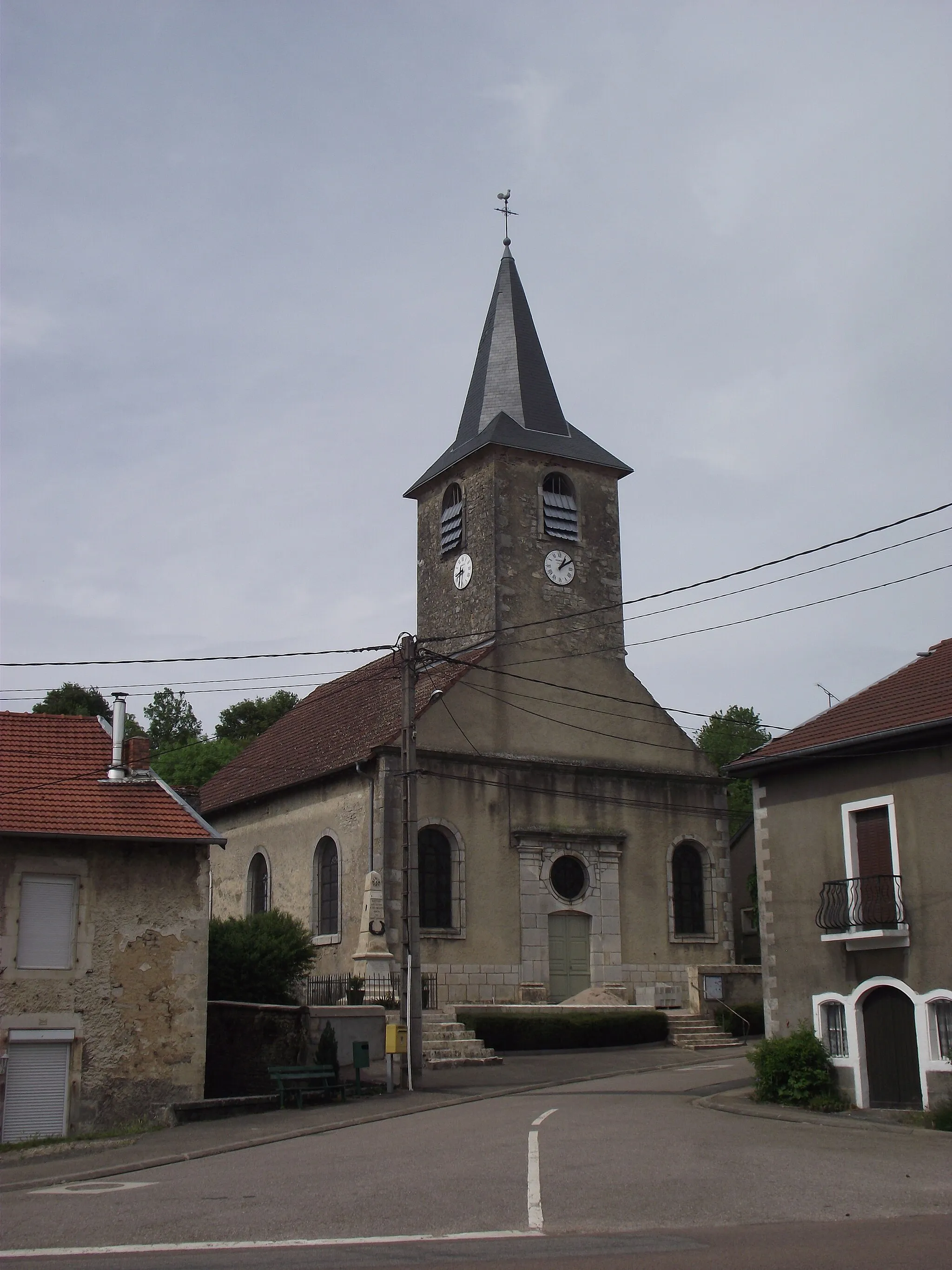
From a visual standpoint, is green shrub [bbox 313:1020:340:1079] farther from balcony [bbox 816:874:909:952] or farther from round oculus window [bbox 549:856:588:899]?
round oculus window [bbox 549:856:588:899]

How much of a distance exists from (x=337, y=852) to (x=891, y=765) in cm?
1402

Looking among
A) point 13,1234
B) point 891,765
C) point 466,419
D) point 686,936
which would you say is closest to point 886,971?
point 891,765

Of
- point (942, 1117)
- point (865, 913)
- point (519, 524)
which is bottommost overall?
point (942, 1117)

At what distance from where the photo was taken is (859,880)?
1750 centimetres

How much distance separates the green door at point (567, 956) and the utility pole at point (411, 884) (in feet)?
23.7

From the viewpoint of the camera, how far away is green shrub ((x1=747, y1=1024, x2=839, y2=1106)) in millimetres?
17484

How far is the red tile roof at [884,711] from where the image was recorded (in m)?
17.5

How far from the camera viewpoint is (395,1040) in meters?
19.3

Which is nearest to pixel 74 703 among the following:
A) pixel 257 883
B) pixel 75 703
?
pixel 75 703

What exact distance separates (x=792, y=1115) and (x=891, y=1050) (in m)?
1.57

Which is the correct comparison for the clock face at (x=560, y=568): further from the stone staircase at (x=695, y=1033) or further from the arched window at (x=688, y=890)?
the stone staircase at (x=695, y=1033)

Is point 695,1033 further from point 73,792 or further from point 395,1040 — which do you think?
point 73,792

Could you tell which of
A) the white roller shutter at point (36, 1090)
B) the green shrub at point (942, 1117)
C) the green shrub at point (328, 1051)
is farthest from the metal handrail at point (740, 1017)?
the white roller shutter at point (36, 1090)

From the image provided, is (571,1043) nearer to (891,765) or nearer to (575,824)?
(575,824)
